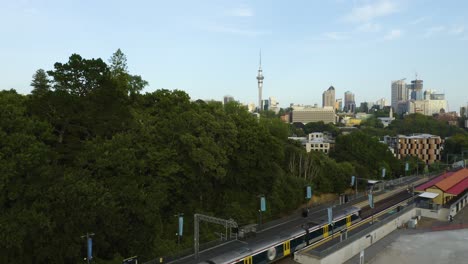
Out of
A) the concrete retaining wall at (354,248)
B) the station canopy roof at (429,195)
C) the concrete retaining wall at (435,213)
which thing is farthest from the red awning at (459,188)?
the concrete retaining wall at (354,248)

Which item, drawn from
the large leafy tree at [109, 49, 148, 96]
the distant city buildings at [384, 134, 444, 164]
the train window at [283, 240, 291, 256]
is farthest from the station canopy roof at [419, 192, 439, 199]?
the distant city buildings at [384, 134, 444, 164]

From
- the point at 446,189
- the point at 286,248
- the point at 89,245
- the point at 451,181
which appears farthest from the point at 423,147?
the point at 89,245

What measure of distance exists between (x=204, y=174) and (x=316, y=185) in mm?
30433

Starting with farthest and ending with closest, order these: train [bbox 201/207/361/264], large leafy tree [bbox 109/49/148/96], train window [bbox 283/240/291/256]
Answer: large leafy tree [bbox 109/49/148/96], train window [bbox 283/240/291/256], train [bbox 201/207/361/264]

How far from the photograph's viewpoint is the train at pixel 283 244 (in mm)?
27764

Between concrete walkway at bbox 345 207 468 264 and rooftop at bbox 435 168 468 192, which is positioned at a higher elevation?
rooftop at bbox 435 168 468 192

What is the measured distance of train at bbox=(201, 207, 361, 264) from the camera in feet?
91.1

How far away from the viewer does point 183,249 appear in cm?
3350

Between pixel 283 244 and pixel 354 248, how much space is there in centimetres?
Answer: 831

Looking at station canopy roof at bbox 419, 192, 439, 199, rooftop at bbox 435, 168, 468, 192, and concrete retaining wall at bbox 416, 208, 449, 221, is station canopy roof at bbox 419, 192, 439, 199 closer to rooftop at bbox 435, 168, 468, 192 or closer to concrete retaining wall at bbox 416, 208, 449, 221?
rooftop at bbox 435, 168, 468, 192

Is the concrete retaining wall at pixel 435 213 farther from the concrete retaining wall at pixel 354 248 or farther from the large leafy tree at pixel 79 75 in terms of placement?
the large leafy tree at pixel 79 75

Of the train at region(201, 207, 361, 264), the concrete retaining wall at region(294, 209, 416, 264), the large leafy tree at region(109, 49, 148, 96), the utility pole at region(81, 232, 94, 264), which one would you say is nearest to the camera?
the utility pole at region(81, 232, 94, 264)

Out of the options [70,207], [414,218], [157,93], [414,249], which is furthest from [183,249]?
[414,218]

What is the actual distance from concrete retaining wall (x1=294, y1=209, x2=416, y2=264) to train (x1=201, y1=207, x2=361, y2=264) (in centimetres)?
159
